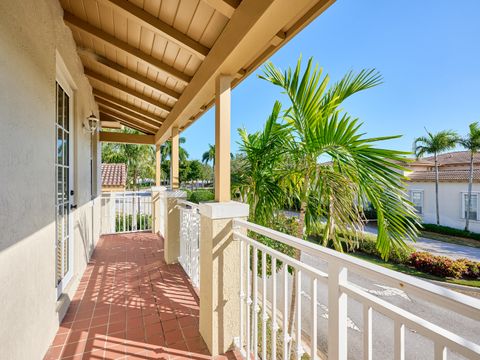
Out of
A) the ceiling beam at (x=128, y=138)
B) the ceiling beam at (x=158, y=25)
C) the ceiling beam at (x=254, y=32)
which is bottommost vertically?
the ceiling beam at (x=254, y=32)

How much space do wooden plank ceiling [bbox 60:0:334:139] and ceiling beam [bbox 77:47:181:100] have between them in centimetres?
1

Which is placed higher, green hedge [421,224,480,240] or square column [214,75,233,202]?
square column [214,75,233,202]

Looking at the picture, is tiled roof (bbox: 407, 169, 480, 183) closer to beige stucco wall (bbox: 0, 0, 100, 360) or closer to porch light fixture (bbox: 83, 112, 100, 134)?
porch light fixture (bbox: 83, 112, 100, 134)

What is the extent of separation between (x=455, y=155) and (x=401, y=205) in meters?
23.1

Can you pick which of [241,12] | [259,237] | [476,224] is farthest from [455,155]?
[241,12]

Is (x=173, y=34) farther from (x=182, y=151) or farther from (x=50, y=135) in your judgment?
(x=182, y=151)

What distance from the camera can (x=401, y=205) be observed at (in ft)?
6.14

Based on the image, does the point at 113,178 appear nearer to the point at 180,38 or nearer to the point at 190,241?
the point at 190,241

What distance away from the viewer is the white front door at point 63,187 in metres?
2.54

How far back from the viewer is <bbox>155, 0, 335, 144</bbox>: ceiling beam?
4.58ft

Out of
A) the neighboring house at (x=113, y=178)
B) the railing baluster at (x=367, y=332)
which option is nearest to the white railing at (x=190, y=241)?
the railing baluster at (x=367, y=332)

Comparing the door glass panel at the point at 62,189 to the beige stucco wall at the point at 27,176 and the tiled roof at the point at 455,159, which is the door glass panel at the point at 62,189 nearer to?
the beige stucco wall at the point at 27,176

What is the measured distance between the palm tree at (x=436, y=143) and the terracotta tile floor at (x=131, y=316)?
52.8 feet

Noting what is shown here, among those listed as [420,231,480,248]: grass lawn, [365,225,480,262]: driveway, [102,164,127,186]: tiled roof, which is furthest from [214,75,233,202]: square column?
[420,231,480,248]: grass lawn
